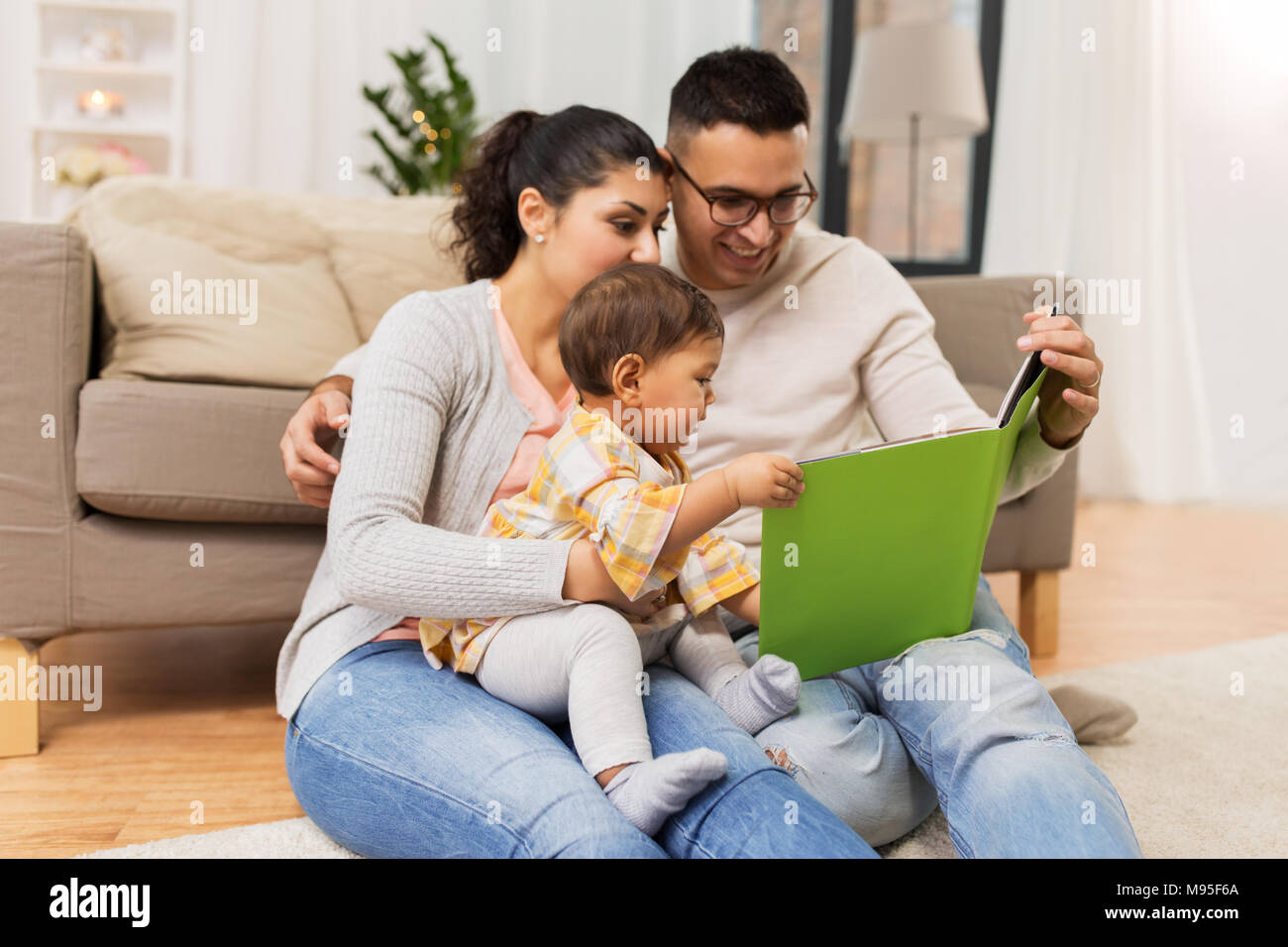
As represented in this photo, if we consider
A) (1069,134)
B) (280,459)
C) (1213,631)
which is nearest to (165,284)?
(280,459)

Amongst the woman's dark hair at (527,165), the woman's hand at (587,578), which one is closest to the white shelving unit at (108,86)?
the woman's dark hair at (527,165)

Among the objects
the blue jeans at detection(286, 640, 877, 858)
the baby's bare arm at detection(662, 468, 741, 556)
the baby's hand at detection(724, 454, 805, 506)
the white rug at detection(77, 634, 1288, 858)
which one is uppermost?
the baby's hand at detection(724, 454, 805, 506)

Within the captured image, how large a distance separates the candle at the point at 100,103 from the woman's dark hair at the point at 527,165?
260 cm

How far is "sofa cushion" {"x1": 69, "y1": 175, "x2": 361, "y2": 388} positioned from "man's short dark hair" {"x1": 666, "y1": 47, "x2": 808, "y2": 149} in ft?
2.91

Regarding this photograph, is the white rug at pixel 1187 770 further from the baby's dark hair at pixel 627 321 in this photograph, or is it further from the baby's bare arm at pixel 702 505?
the baby's dark hair at pixel 627 321

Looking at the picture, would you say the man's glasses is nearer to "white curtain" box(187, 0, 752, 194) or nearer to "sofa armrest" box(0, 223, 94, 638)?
"sofa armrest" box(0, 223, 94, 638)

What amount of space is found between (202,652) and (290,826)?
0.86 metres

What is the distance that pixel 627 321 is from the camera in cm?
103

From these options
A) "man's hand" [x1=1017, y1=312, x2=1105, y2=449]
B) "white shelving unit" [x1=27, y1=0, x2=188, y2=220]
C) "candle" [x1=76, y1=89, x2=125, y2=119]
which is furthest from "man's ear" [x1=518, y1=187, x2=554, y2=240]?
"candle" [x1=76, y1=89, x2=125, y2=119]

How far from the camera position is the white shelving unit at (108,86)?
333cm

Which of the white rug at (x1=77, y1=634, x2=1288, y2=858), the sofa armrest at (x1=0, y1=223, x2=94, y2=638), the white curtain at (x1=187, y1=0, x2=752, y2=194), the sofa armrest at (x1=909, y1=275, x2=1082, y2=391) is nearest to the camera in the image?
the white rug at (x1=77, y1=634, x2=1288, y2=858)

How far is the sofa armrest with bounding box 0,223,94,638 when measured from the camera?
55.9 inches

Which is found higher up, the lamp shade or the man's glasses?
the lamp shade
